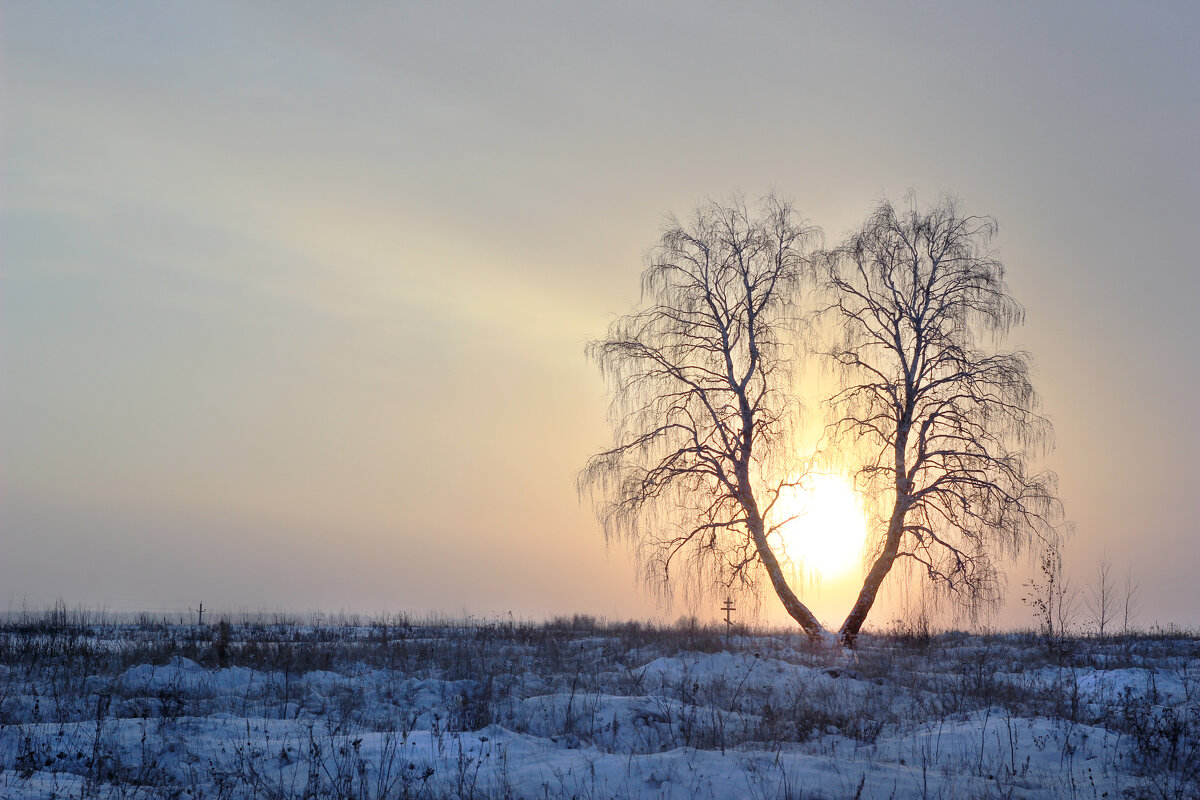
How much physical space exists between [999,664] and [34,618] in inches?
1209

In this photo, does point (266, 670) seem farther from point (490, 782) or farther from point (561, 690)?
point (490, 782)

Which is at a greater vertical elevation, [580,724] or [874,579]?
[874,579]

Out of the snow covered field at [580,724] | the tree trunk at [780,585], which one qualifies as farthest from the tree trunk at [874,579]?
the snow covered field at [580,724]

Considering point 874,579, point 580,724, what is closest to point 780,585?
point 874,579

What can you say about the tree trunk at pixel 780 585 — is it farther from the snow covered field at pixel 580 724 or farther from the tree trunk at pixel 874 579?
the snow covered field at pixel 580 724

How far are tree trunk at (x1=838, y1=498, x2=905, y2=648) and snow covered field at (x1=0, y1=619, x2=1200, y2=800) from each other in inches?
115

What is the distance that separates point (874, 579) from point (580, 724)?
13.8m

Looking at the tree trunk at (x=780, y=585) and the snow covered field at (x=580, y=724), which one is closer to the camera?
the snow covered field at (x=580, y=724)

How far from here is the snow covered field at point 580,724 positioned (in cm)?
698

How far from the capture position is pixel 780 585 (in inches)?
856

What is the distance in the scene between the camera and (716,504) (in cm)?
2142

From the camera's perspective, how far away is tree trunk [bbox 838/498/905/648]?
21281mm

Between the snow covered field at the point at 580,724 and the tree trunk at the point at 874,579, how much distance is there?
2924mm

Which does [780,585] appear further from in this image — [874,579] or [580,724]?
[580,724]
